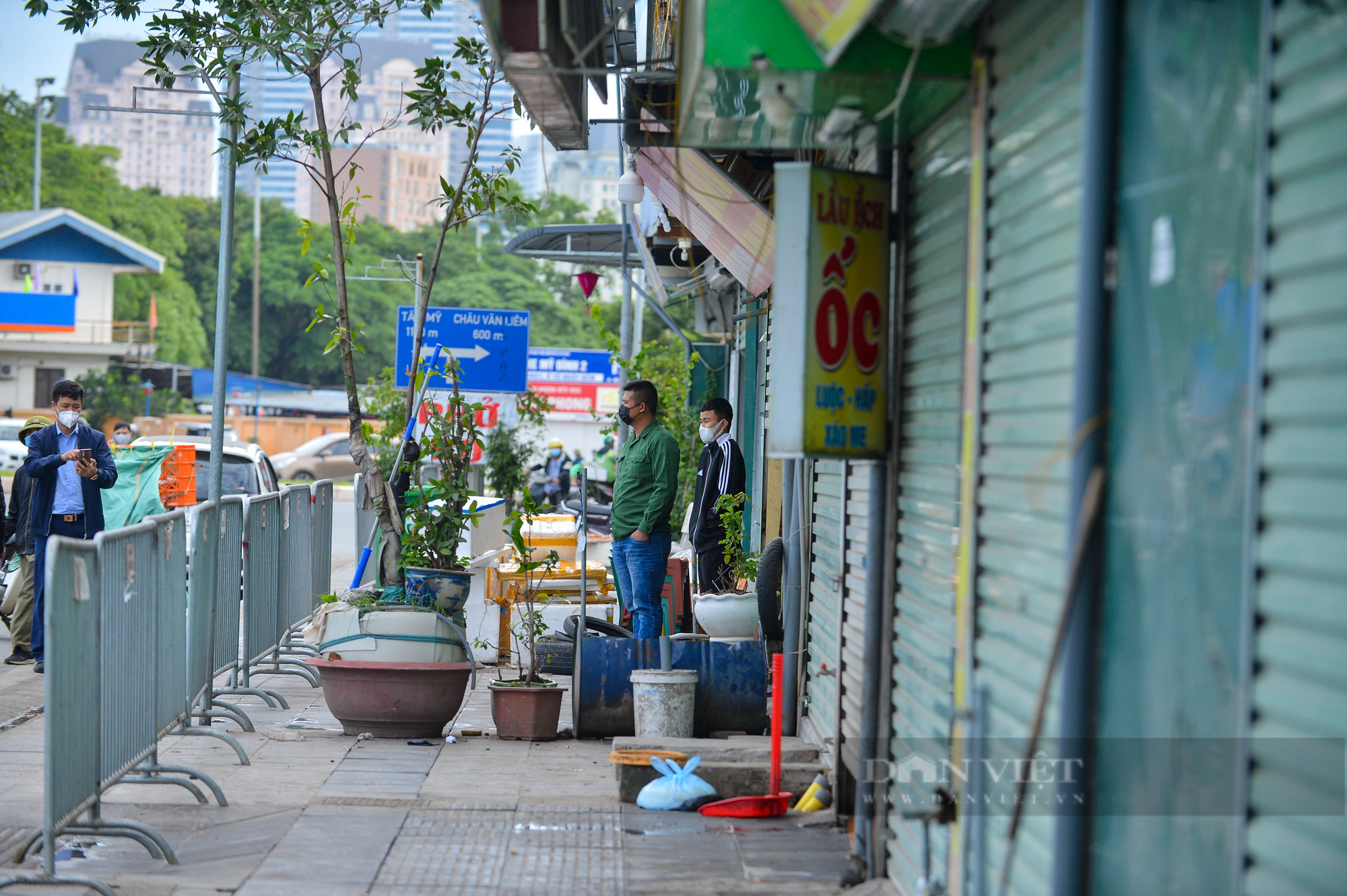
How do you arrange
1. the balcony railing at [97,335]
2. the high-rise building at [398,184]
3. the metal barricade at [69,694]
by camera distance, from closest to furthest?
the metal barricade at [69,694] < the balcony railing at [97,335] < the high-rise building at [398,184]

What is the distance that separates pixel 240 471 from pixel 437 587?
5532mm

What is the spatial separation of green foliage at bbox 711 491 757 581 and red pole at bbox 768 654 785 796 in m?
2.51

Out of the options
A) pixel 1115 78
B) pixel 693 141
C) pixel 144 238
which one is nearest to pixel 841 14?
pixel 1115 78

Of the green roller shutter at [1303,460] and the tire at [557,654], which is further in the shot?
the tire at [557,654]

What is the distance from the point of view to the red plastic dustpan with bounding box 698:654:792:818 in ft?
18.4

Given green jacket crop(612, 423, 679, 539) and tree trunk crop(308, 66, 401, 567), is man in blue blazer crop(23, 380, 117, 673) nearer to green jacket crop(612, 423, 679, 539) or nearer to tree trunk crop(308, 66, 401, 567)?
tree trunk crop(308, 66, 401, 567)

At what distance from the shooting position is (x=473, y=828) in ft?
17.9

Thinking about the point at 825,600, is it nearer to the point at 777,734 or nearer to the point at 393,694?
the point at 777,734

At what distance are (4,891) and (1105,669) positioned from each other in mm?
3957

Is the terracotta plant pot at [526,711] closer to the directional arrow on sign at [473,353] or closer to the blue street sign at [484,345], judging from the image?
the blue street sign at [484,345]

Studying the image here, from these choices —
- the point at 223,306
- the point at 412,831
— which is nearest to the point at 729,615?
the point at 412,831

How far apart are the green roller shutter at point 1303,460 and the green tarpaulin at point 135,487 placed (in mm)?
10021

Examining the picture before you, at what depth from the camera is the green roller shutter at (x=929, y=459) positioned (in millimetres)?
3988

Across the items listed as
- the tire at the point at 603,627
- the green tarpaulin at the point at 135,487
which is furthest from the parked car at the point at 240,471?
the tire at the point at 603,627
